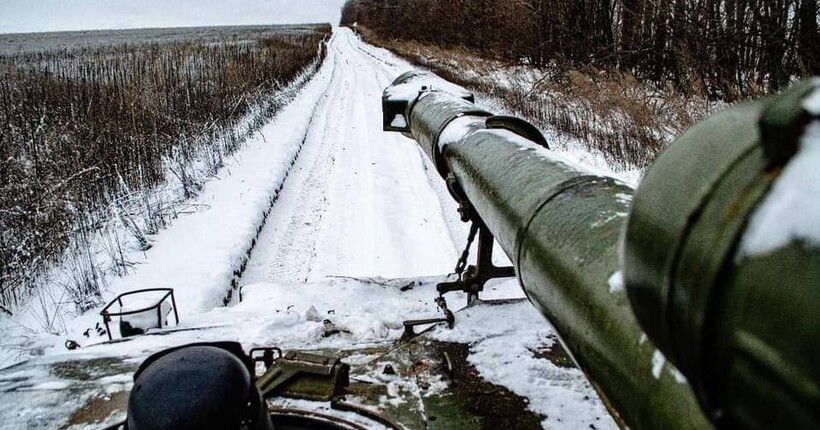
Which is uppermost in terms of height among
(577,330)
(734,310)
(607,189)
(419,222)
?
(734,310)

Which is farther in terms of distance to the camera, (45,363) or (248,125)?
(248,125)

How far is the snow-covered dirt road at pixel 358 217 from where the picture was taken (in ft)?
18.5

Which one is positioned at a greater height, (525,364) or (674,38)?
(674,38)

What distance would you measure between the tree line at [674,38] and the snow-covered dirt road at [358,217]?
3754mm

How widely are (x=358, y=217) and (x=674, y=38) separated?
20.6ft

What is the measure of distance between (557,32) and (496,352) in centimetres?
1249

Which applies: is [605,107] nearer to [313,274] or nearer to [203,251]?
[313,274]

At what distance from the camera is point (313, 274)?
215 inches

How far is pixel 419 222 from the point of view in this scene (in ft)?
21.5

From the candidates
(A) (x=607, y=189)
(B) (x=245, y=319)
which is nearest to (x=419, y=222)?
(B) (x=245, y=319)

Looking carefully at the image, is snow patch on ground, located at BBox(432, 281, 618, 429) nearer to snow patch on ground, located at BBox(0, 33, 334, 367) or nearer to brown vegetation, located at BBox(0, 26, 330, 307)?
snow patch on ground, located at BBox(0, 33, 334, 367)

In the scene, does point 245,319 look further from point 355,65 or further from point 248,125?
point 355,65

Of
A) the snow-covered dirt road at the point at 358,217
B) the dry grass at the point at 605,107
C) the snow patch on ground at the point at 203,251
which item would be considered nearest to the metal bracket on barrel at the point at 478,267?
the snow patch on ground at the point at 203,251

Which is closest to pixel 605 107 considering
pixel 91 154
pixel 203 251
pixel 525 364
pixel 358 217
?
pixel 358 217
